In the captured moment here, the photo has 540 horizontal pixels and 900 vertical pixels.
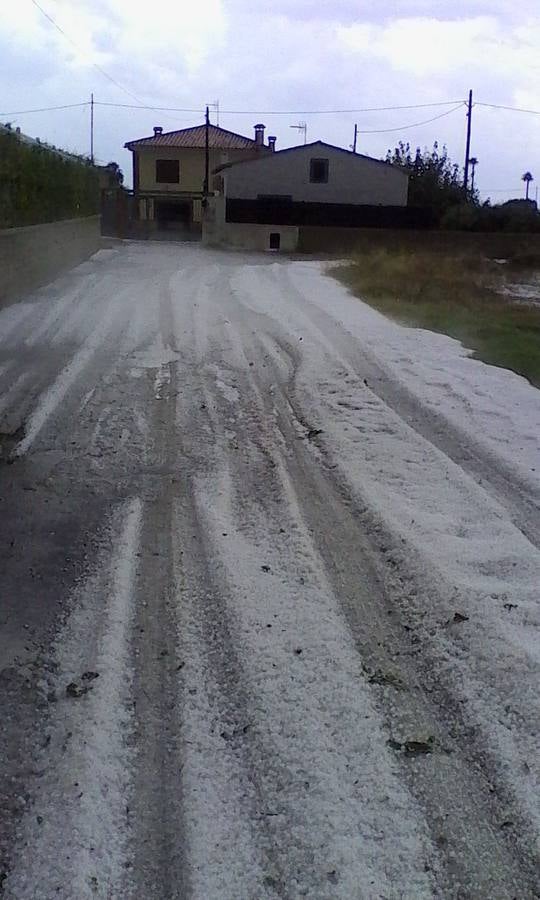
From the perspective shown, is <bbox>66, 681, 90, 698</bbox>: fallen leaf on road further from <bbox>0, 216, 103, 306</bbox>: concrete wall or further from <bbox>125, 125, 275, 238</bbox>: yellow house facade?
<bbox>125, 125, 275, 238</bbox>: yellow house facade

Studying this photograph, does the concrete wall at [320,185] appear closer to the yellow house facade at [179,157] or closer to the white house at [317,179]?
the white house at [317,179]

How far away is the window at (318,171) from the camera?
45.0m

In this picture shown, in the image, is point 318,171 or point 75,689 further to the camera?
point 318,171

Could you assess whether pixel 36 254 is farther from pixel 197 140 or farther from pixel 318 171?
pixel 197 140

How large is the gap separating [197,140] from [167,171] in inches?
116

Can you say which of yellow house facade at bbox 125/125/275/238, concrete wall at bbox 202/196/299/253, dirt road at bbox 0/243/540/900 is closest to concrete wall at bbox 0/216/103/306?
dirt road at bbox 0/243/540/900

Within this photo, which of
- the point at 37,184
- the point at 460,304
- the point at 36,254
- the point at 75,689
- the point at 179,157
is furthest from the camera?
the point at 179,157

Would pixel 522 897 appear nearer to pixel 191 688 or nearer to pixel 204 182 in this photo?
pixel 191 688

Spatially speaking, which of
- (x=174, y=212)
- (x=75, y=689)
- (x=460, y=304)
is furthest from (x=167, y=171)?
(x=75, y=689)

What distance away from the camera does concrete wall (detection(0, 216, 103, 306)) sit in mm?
14078

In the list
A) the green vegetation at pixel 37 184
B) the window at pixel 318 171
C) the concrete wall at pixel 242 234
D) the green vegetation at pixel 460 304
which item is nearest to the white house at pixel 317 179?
the window at pixel 318 171

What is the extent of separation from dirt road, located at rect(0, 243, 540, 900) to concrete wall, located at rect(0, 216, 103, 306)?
6.90 m

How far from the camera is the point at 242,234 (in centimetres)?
3962

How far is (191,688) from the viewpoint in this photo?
358cm
